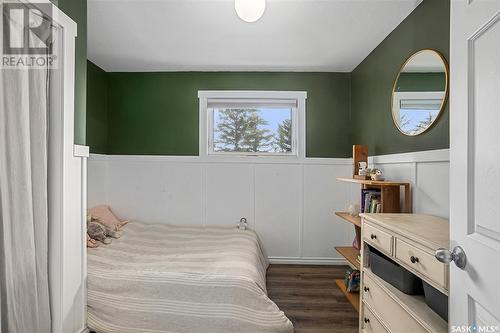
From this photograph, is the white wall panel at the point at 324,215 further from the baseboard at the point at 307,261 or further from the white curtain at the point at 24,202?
the white curtain at the point at 24,202

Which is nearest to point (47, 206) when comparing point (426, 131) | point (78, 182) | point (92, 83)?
point (78, 182)

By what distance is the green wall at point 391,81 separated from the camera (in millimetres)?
1857

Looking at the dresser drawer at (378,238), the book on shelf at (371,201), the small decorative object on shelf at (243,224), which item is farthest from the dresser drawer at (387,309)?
the small decorative object on shelf at (243,224)

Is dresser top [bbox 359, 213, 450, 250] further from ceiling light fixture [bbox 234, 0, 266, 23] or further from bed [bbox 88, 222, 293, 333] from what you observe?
ceiling light fixture [bbox 234, 0, 266, 23]

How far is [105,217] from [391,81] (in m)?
3.38

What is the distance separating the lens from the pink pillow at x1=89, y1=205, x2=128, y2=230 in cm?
309

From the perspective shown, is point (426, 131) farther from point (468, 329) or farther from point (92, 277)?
point (92, 277)

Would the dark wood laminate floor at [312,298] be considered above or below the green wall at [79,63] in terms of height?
below

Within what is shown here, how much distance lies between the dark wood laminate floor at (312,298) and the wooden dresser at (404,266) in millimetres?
374

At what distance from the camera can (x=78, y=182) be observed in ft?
5.62

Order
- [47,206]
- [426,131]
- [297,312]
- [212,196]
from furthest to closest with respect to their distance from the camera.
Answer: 1. [212,196]
2. [297,312]
3. [426,131]
4. [47,206]

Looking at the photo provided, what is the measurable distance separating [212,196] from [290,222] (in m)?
1.06

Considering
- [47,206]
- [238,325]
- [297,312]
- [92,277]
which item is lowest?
[297,312]

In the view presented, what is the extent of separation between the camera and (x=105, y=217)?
10.5 feet
